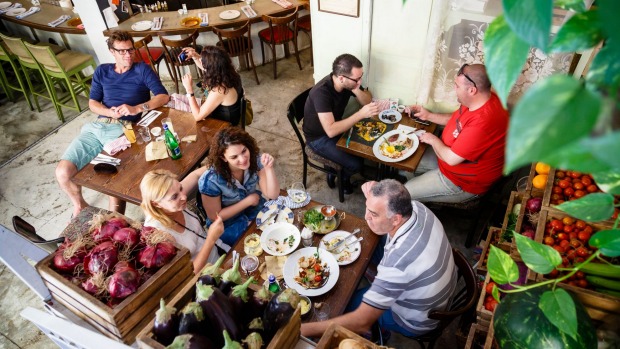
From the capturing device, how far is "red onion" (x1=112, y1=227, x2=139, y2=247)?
1390 millimetres

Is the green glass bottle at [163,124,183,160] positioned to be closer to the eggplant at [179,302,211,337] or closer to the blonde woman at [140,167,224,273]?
the blonde woman at [140,167,224,273]

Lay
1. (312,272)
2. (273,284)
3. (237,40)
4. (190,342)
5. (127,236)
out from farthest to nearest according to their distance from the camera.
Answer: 1. (237,40)
2. (312,272)
3. (273,284)
4. (127,236)
5. (190,342)

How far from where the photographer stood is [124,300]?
1.22 meters

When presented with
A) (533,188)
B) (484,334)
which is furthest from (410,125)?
(484,334)

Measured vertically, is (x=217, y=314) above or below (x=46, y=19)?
above

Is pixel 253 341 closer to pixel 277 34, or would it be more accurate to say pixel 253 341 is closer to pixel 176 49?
pixel 176 49

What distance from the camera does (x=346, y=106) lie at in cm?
407

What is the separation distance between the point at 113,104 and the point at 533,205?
3947 millimetres

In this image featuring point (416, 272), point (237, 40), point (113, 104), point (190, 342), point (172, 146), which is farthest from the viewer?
point (237, 40)

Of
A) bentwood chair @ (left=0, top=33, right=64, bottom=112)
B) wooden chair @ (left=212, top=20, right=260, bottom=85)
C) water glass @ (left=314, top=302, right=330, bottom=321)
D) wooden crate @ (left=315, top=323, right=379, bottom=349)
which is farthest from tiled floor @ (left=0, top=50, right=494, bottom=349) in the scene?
wooden crate @ (left=315, top=323, right=379, bottom=349)

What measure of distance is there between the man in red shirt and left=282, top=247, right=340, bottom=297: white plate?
1310 millimetres

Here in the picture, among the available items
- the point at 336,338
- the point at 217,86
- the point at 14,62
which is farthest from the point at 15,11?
the point at 336,338

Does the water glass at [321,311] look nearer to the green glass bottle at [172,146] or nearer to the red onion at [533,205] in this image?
the red onion at [533,205]

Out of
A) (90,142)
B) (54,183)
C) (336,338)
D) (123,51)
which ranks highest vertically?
(336,338)
